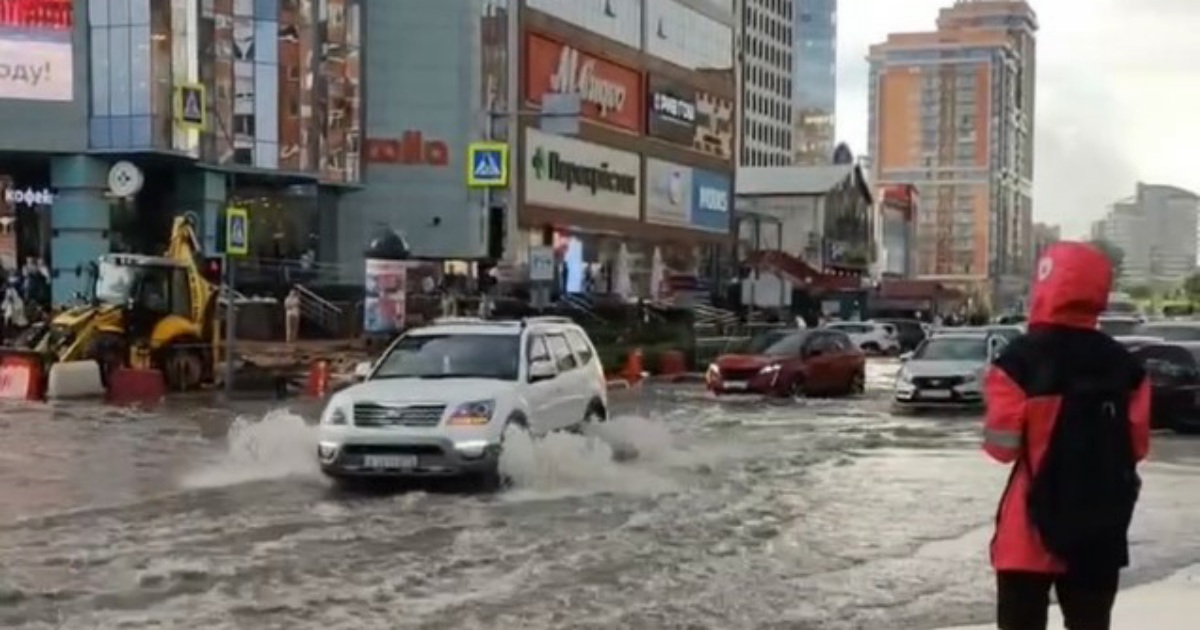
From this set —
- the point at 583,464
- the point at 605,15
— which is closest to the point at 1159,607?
the point at 583,464

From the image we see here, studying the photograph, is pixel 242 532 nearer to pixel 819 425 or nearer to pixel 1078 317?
pixel 1078 317

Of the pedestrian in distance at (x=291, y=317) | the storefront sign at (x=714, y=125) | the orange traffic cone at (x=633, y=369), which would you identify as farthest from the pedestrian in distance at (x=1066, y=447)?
the storefront sign at (x=714, y=125)

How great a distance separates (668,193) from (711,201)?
7039 mm

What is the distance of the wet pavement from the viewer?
980 centimetres

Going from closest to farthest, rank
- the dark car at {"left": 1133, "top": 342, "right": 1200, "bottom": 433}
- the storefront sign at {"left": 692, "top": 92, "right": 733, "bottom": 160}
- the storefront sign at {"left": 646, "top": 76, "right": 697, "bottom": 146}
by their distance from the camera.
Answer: the dark car at {"left": 1133, "top": 342, "right": 1200, "bottom": 433} < the storefront sign at {"left": 646, "top": 76, "right": 697, "bottom": 146} < the storefront sign at {"left": 692, "top": 92, "right": 733, "bottom": 160}

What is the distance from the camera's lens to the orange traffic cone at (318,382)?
32688mm

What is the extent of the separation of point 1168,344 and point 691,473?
11467 millimetres

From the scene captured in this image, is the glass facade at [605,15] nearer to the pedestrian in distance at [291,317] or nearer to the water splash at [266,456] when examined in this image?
the pedestrian in distance at [291,317]

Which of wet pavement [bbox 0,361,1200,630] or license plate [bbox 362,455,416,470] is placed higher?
license plate [bbox 362,455,416,470]

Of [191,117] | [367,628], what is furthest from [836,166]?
[367,628]

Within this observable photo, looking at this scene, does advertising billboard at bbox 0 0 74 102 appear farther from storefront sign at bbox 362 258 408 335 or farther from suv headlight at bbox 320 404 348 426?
suv headlight at bbox 320 404 348 426

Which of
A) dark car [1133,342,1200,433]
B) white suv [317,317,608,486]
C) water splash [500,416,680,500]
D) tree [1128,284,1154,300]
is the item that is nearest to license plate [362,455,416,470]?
white suv [317,317,608,486]

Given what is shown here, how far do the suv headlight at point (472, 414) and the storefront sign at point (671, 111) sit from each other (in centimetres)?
7395

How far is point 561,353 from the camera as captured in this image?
58.9ft
